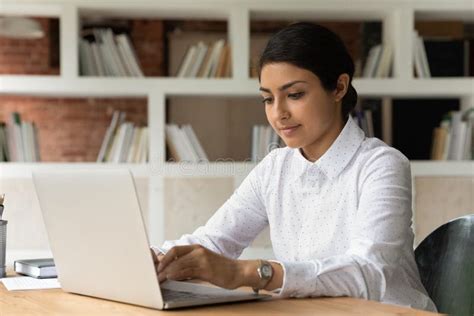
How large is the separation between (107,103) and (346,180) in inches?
243

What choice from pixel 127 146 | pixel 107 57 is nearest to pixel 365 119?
pixel 127 146

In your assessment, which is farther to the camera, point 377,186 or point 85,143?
point 85,143

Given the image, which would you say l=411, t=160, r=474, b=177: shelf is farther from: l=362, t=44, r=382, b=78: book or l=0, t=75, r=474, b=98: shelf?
l=362, t=44, r=382, b=78: book

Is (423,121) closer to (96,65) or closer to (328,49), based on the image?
(96,65)

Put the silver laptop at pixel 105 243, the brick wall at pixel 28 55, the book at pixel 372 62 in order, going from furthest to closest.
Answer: the brick wall at pixel 28 55, the book at pixel 372 62, the silver laptop at pixel 105 243

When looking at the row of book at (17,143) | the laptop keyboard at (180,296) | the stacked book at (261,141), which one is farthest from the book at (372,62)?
the laptop keyboard at (180,296)

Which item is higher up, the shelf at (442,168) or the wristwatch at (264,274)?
the wristwatch at (264,274)

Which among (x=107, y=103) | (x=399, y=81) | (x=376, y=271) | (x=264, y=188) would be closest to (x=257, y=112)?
(x=107, y=103)

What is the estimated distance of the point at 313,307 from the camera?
58.9 inches

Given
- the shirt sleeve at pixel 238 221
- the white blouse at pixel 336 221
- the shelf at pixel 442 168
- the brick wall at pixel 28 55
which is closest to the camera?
the white blouse at pixel 336 221

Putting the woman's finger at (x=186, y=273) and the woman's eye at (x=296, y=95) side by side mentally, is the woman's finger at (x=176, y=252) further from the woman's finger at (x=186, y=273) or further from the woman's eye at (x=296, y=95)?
the woman's eye at (x=296, y=95)

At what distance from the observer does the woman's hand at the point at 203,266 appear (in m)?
1.52

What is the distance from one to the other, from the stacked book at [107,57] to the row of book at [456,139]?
171 centimetres

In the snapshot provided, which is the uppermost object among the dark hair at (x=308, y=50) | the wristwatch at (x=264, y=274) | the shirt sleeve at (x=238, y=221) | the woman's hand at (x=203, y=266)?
the dark hair at (x=308, y=50)
